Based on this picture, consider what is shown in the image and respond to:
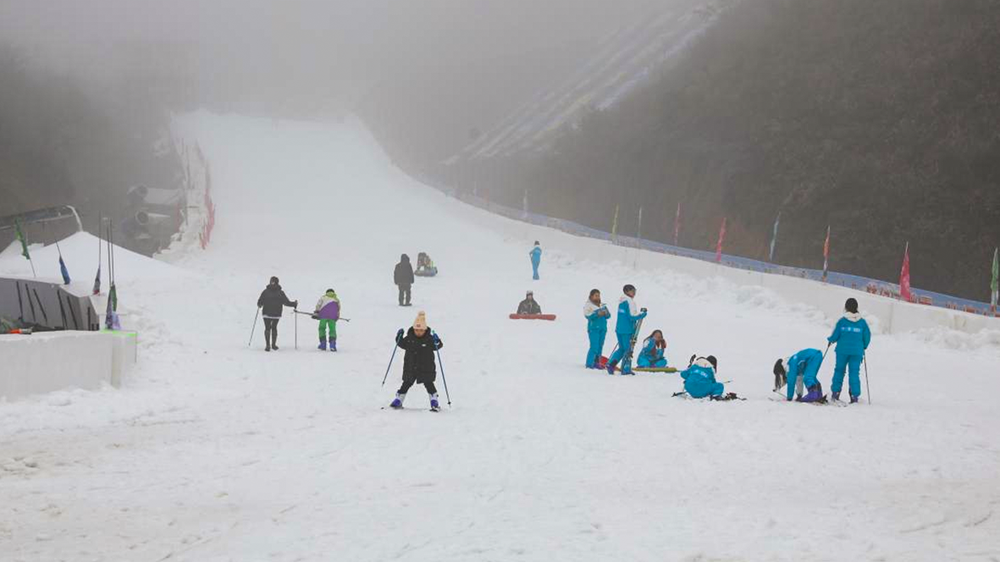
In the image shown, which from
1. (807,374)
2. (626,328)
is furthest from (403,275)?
(807,374)

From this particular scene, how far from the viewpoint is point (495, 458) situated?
8.77 meters

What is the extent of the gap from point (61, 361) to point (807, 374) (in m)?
8.95

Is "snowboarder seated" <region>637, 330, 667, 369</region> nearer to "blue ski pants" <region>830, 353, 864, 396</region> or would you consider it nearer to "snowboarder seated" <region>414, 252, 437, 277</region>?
"blue ski pants" <region>830, 353, 864, 396</region>

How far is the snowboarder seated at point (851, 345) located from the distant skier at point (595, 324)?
12.5ft

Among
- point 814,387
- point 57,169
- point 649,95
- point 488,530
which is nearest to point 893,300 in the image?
point 814,387

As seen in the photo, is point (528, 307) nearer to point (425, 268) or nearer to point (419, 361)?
point (425, 268)

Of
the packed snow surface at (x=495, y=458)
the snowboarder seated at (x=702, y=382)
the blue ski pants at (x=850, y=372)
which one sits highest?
the blue ski pants at (x=850, y=372)

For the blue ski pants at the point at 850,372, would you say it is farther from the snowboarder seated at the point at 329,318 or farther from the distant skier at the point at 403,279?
the distant skier at the point at 403,279

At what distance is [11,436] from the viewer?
8.70 meters

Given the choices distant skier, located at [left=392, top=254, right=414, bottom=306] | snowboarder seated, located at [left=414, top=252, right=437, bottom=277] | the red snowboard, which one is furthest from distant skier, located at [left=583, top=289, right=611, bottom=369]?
snowboarder seated, located at [left=414, top=252, right=437, bottom=277]

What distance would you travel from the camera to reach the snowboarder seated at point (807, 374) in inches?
485

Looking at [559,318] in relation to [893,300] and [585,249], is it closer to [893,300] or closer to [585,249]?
[893,300]

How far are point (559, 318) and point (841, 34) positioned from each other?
26123 mm

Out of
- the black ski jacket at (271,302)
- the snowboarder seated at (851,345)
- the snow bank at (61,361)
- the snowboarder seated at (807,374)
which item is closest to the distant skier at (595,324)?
the snowboarder seated at (807,374)
